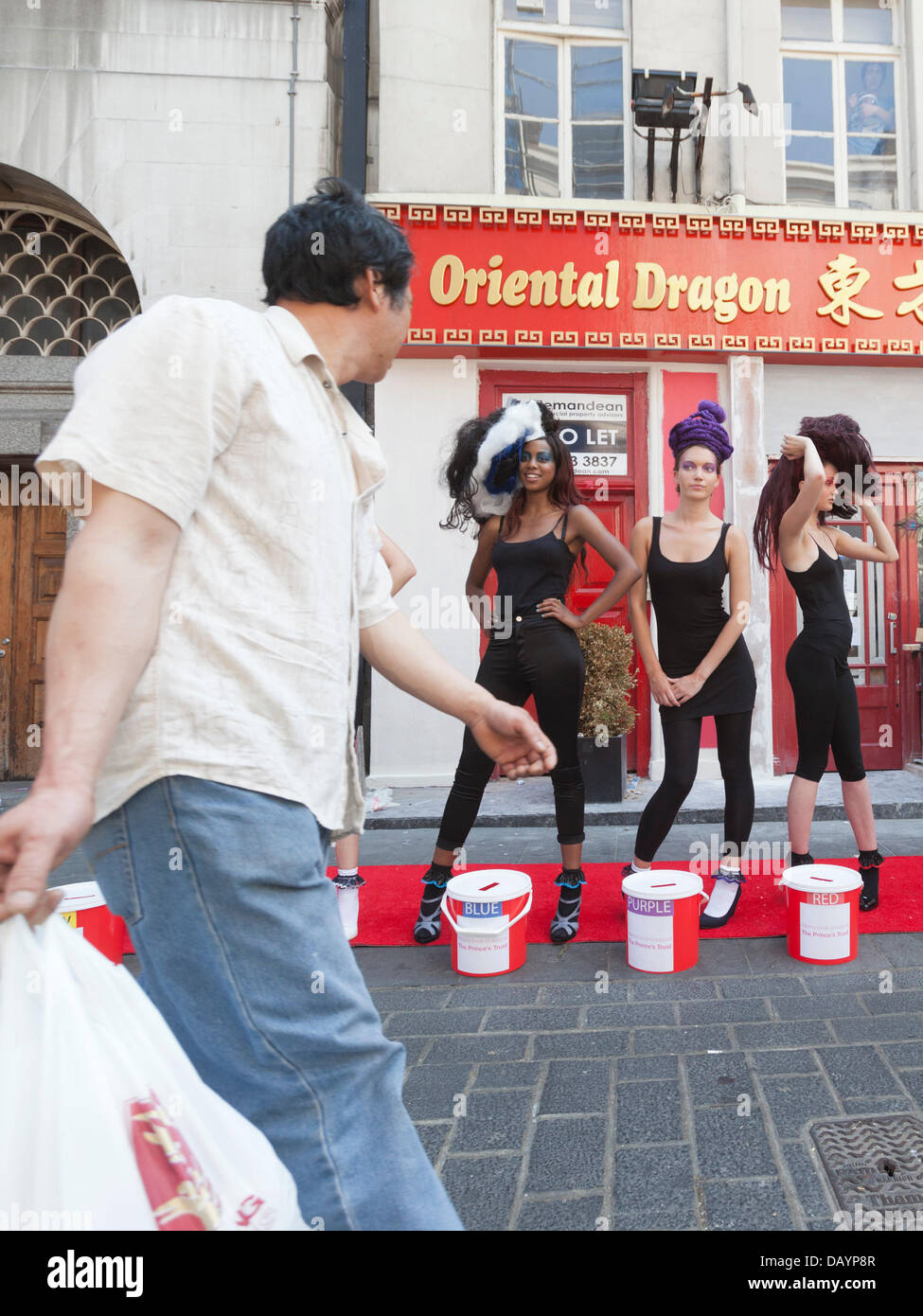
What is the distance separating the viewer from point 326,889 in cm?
126

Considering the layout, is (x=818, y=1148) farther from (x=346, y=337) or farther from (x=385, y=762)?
(x=385, y=762)

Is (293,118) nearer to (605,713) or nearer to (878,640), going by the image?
(605,713)

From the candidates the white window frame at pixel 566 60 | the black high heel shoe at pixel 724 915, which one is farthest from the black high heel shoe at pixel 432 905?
the white window frame at pixel 566 60

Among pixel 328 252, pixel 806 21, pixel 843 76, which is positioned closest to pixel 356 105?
pixel 806 21

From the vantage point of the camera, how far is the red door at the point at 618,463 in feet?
25.6

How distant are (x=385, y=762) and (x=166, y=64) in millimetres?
6095

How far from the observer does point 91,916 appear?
308 centimetres

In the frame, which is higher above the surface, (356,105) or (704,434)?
(356,105)

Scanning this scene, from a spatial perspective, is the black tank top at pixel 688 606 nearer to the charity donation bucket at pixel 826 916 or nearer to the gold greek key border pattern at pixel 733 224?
the charity donation bucket at pixel 826 916

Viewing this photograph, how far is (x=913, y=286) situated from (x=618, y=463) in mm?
2941

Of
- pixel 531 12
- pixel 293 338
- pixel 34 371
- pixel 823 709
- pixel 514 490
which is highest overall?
pixel 531 12

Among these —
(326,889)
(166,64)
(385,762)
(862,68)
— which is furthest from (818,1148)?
(862,68)

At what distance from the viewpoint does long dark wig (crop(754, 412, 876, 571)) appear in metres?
3.92

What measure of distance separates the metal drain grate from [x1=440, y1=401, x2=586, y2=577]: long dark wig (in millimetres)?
2404
